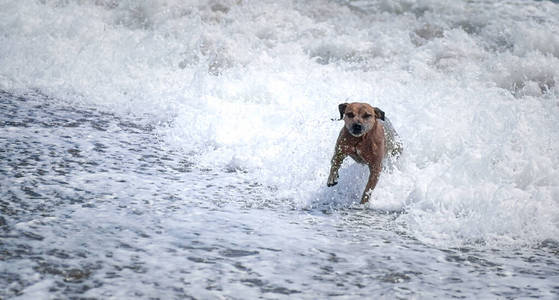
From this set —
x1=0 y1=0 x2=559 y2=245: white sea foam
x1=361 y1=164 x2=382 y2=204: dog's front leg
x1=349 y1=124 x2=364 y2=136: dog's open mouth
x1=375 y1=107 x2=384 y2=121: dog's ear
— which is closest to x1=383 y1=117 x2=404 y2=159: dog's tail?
x1=0 y1=0 x2=559 y2=245: white sea foam

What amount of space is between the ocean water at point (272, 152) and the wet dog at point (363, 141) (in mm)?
209

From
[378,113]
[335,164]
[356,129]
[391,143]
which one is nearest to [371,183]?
[335,164]

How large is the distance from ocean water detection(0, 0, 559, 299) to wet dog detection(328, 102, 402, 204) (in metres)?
0.21

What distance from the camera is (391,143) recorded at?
5.56 m

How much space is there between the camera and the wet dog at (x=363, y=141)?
15.8ft

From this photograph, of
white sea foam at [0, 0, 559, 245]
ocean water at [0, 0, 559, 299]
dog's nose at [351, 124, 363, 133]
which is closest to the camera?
ocean water at [0, 0, 559, 299]

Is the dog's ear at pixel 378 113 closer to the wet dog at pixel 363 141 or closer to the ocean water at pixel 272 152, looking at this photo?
the wet dog at pixel 363 141

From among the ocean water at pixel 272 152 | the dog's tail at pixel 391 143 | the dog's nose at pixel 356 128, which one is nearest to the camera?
the ocean water at pixel 272 152

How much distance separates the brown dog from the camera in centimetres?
481

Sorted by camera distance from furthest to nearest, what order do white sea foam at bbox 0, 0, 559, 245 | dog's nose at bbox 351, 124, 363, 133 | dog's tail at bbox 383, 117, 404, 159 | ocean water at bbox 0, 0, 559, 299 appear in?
1. dog's tail at bbox 383, 117, 404, 159
2. white sea foam at bbox 0, 0, 559, 245
3. dog's nose at bbox 351, 124, 363, 133
4. ocean water at bbox 0, 0, 559, 299

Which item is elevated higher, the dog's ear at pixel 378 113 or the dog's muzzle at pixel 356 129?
the dog's ear at pixel 378 113

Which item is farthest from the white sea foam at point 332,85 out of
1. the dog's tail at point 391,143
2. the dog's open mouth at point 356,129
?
the dog's open mouth at point 356,129

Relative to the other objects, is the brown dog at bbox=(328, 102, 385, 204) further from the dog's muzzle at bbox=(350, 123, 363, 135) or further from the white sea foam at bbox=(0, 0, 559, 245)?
the white sea foam at bbox=(0, 0, 559, 245)

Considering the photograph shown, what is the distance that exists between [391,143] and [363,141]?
769 millimetres
